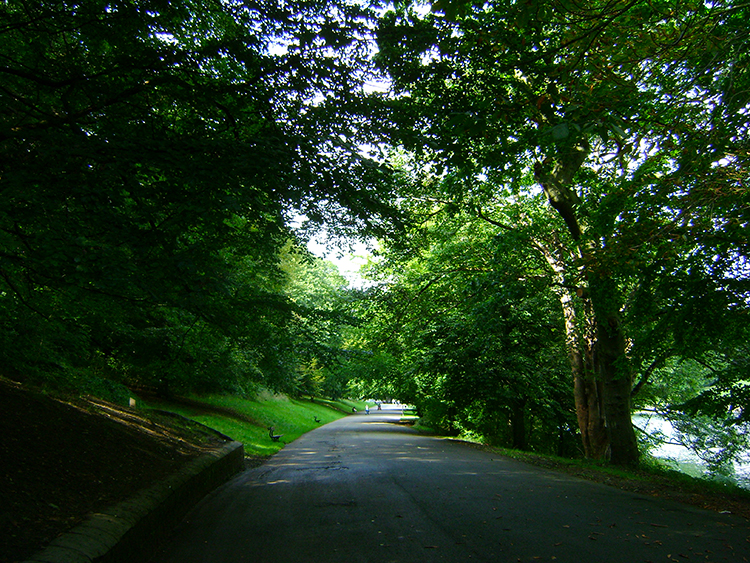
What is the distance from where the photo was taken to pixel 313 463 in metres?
11.2

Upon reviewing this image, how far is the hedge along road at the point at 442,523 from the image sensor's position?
4512 mm

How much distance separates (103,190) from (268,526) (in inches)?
159

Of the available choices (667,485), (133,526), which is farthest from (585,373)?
(133,526)

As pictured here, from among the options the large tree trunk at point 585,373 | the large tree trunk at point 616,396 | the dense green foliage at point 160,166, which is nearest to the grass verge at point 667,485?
the large tree trunk at point 616,396

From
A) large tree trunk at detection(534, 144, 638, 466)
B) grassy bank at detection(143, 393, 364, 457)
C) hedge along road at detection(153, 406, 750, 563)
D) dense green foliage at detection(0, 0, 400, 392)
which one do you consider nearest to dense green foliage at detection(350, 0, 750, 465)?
dense green foliage at detection(0, 0, 400, 392)

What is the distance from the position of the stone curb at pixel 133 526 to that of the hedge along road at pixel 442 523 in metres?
0.21

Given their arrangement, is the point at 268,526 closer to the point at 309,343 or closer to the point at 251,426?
the point at 309,343

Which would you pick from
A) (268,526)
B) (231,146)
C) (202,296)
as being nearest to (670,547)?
(268,526)

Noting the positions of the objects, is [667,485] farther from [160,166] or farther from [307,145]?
[160,166]

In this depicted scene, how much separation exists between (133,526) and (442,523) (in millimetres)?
3242

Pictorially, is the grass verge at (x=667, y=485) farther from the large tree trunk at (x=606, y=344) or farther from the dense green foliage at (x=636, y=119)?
the dense green foliage at (x=636, y=119)

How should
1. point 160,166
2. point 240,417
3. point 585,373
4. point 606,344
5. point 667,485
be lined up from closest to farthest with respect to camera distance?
point 160,166
point 667,485
point 606,344
point 585,373
point 240,417

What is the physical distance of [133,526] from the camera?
424 cm

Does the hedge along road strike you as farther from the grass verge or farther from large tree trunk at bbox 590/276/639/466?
large tree trunk at bbox 590/276/639/466
